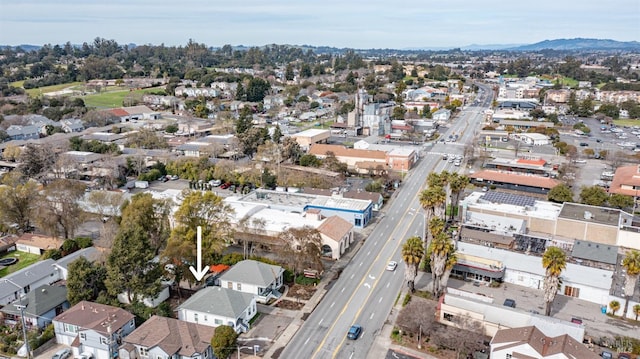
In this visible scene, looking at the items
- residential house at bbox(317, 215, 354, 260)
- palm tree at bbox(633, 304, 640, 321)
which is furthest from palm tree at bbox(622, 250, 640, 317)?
residential house at bbox(317, 215, 354, 260)

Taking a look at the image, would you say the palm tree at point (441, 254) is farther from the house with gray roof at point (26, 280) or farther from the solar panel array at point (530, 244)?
the house with gray roof at point (26, 280)

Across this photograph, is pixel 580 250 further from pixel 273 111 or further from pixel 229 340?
pixel 273 111

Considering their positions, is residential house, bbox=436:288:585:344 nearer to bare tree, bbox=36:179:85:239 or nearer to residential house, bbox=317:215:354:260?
residential house, bbox=317:215:354:260

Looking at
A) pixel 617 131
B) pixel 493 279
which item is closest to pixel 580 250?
pixel 493 279

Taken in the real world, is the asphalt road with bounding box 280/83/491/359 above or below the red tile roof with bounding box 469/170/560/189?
below

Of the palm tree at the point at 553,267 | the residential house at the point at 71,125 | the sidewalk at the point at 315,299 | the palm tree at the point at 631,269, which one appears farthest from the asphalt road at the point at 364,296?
the residential house at the point at 71,125

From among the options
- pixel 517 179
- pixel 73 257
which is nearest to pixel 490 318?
pixel 73 257
